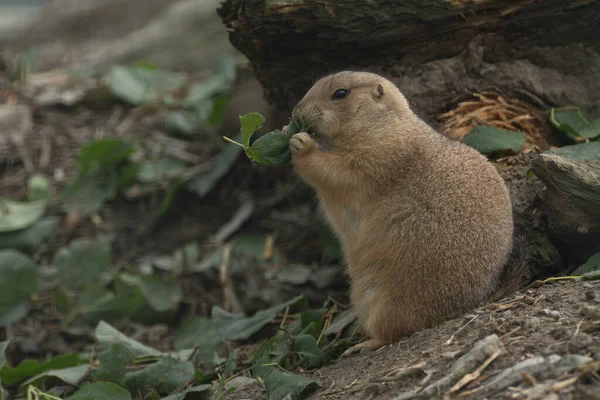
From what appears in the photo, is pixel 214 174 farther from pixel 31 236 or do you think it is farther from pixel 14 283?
pixel 14 283

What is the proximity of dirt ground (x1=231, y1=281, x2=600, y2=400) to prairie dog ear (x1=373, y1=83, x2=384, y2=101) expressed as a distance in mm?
1474

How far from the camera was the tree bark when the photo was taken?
5.27 m

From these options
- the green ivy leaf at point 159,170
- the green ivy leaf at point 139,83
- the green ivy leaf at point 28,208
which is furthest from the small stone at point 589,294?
the green ivy leaf at point 139,83

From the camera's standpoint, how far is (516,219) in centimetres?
495

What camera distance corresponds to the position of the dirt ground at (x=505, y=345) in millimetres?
3145

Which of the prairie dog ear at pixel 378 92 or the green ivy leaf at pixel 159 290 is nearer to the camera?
the prairie dog ear at pixel 378 92

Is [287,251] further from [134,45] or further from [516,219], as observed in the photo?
[134,45]

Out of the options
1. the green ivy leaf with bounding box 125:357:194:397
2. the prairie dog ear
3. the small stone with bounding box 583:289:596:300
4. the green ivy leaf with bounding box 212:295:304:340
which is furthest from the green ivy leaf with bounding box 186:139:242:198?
the small stone with bounding box 583:289:596:300

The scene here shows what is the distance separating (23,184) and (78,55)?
3.94m

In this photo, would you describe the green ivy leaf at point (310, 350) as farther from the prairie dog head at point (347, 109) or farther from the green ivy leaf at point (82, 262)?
the green ivy leaf at point (82, 262)

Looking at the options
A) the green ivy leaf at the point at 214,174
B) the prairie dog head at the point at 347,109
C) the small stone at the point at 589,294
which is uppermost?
the prairie dog head at the point at 347,109

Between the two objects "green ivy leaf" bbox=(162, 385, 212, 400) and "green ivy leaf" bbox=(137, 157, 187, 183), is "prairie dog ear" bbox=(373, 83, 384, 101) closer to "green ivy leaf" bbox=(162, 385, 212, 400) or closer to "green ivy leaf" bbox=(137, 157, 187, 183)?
"green ivy leaf" bbox=(162, 385, 212, 400)

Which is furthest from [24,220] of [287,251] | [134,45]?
[134,45]

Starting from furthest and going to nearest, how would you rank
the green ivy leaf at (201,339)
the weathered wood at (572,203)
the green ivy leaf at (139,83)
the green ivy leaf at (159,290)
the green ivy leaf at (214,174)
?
the green ivy leaf at (139,83), the green ivy leaf at (214,174), the green ivy leaf at (159,290), the green ivy leaf at (201,339), the weathered wood at (572,203)
